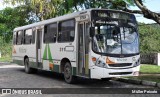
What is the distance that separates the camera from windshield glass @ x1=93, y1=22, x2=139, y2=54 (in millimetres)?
12945

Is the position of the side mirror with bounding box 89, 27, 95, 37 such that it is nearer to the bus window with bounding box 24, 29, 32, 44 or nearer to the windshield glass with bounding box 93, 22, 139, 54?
the windshield glass with bounding box 93, 22, 139, 54

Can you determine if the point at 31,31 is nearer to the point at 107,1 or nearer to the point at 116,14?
the point at 107,1

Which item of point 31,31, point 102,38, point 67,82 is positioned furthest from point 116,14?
point 31,31

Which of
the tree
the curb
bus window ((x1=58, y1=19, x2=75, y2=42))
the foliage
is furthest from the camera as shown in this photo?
the foliage

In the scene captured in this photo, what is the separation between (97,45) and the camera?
12898 mm

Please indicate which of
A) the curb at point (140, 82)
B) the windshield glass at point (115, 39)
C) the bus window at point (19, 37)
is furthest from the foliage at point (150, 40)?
the windshield glass at point (115, 39)

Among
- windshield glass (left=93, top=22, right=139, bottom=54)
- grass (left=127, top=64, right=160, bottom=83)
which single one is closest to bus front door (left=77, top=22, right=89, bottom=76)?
windshield glass (left=93, top=22, right=139, bottom=54)

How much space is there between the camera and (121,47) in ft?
43.4

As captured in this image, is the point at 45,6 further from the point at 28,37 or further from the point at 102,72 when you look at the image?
the point at 102,72

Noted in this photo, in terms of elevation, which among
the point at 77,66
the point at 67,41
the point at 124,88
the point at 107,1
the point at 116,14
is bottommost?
the point at 124,88

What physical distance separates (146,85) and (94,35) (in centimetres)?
324

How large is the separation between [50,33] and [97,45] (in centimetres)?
473

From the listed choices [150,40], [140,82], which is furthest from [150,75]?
[150,40]

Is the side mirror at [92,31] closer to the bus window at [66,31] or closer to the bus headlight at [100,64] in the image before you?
the bus headlight at [100,64]
